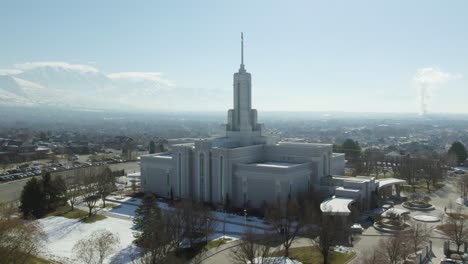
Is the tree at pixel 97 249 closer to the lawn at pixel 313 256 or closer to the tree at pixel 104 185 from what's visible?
the lawn at pixel 313 256

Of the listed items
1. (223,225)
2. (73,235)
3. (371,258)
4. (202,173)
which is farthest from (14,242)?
(202,173)

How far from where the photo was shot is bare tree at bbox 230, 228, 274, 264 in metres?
24.8

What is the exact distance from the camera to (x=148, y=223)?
2923 centimetres

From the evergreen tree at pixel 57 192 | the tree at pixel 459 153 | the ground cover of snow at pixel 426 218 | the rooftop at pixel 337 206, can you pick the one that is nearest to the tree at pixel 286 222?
the rooftop at pixel 337 206

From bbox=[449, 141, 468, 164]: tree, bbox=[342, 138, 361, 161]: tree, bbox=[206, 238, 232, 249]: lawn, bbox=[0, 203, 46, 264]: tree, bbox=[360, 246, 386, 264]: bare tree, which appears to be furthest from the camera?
bbox=[342, 138, 361, 161]: tree

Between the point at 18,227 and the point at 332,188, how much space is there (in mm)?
28196

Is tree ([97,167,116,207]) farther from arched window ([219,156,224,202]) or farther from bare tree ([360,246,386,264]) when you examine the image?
bare tree ([360,246,386,264])

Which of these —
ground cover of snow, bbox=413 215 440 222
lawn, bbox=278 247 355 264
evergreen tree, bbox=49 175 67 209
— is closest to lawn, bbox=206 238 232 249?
lawn, bbox=278 247 355 264

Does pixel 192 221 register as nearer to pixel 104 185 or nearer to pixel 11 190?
pixel 104 185

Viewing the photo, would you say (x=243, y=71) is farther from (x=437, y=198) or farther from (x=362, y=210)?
(x=437, y=198)

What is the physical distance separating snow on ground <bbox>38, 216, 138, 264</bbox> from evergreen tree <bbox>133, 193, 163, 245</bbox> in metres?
1.28

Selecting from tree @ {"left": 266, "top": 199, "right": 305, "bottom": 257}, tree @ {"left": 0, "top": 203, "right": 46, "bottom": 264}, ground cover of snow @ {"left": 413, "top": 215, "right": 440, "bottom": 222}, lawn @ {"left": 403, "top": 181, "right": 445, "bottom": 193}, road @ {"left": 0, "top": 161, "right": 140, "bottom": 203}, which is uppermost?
tree @ {"left": 0, "top": 203, "right": 46, "bottom": 264}

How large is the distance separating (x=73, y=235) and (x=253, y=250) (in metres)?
16.8

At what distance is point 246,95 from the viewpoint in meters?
49.3
